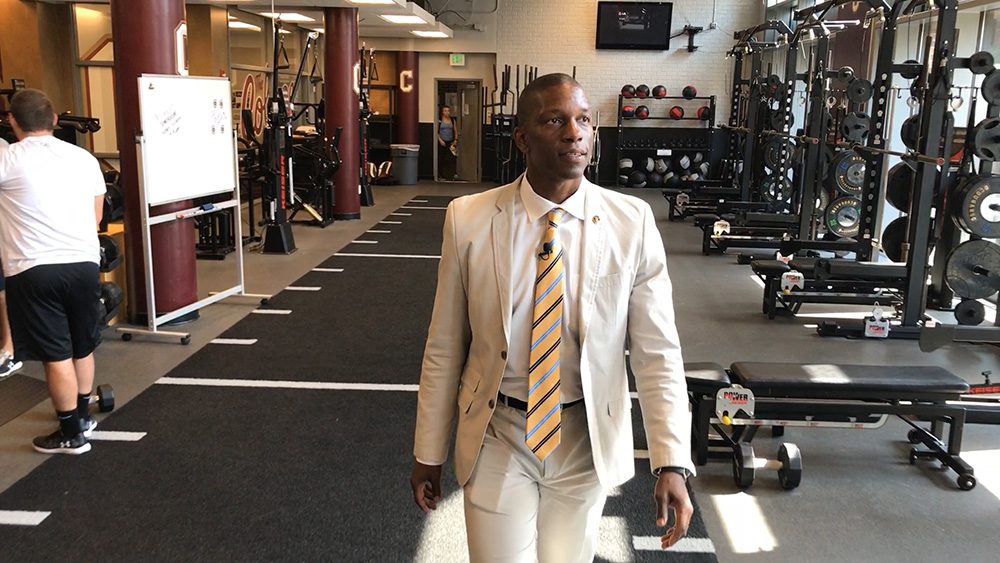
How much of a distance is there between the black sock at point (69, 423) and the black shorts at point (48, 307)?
0.27m

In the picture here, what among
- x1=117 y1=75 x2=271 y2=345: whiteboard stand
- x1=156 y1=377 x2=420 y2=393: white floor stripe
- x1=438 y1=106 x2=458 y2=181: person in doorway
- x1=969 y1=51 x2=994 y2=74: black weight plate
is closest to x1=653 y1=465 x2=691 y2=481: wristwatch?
x1=156 y1=377 x2=420 y2=393: white floor stripe

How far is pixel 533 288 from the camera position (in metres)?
1.76

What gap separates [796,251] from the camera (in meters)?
7.84

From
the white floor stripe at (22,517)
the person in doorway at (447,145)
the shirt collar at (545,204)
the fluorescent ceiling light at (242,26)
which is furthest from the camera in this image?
the person in doorway at (447,145)

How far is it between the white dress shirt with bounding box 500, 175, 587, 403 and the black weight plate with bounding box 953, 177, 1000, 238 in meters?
4.82

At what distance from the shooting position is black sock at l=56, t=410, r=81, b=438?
3.83 m

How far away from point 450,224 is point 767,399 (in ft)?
8.15

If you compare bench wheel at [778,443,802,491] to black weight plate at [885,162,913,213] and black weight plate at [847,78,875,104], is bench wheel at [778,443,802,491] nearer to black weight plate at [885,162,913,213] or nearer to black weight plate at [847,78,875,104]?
black weight plate at [885,162,913,213]

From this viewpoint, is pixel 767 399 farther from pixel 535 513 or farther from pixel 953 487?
pixel 535 513

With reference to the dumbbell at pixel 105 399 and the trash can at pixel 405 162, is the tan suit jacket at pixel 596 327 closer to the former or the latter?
the dumbbell at pixel 105 399

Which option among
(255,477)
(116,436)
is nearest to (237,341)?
(116,436)

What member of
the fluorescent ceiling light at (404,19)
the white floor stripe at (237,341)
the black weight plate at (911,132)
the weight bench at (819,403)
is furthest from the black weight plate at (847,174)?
the fluorescent ceiling light at (404,19)

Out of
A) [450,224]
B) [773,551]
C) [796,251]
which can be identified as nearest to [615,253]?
[450,224]

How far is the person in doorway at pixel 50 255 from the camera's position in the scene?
12.0 feet
